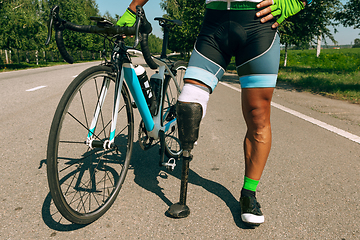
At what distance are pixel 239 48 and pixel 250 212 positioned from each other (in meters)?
1.09

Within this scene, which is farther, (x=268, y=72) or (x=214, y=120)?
(x=214, y=120)

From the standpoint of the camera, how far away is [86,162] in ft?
9.12

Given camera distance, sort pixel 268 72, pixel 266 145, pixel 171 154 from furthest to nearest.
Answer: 1. pixel 171 154
2. pixel 266 145
3. pixel 268 72

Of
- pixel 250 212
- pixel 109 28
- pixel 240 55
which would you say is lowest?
pixel 250 212

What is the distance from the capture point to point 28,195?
2223 millimetres

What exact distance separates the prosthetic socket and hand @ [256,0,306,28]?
687 millimetres

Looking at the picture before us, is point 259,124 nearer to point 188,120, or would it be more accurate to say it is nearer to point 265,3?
point 188,120

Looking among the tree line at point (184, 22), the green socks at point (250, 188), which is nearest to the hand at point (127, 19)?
the tree line at point (184, 22)

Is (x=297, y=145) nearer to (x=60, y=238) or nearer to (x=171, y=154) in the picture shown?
(x=171, y=154)

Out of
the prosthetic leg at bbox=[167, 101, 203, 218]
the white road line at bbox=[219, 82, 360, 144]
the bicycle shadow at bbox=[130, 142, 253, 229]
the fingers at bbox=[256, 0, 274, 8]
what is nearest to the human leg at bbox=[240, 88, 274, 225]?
the bicycle shadow at bbox=[130, 142, 253, 229]

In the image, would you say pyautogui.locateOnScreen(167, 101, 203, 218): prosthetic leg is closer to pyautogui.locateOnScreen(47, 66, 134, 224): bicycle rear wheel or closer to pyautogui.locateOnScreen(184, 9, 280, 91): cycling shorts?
pyautogui.locateOnScreen(184, 9, 280, 91): cycling shorts

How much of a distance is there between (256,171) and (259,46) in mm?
868

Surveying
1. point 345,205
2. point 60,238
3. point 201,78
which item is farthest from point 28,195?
point 345,205

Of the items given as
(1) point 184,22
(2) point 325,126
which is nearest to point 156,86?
(2) point 325,126
